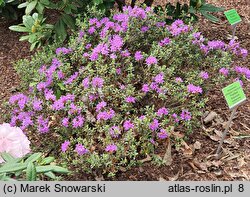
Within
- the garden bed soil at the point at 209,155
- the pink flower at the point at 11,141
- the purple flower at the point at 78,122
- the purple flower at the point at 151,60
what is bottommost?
the garden bed soil at the point at 209,155

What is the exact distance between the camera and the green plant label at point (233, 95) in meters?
2.35

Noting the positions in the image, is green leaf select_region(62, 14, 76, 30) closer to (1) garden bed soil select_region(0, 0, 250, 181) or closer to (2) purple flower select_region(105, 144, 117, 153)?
(1) garden bed soil select_region(0, 0, 250, 181)

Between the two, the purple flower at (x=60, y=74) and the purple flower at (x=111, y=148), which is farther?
the purple flower at (x=60, y=74)

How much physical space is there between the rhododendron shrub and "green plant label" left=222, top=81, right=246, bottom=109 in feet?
0.85

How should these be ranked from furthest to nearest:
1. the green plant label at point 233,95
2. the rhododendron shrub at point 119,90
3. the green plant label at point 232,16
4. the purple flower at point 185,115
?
the green plant label at point 232,16 → the purple flower at point 185,115 → the rhododendron shrub at point 119,90 → the green plant label at point 233,95

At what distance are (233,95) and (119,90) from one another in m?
0.70

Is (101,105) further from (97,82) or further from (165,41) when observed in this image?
(165,41)

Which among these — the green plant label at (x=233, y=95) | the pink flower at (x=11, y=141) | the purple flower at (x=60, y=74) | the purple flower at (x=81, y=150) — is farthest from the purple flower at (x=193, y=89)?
the pink flower at (x=11, y=141)

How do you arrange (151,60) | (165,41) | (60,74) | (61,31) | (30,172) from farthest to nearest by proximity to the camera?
1. (61,31)
2. (165,41)
3. (60,74)
4. (151,60)
5. (30,172)

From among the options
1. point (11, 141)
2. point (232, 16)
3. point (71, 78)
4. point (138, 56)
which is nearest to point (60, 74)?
point (71, 78)

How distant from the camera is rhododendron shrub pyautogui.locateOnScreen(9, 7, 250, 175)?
2.47 metres

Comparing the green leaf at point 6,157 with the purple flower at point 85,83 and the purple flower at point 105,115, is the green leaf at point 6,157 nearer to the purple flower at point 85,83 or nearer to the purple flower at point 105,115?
the purple flower at point 105,115

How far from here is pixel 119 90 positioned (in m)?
2.63

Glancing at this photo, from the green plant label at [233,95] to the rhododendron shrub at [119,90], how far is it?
0.26m
